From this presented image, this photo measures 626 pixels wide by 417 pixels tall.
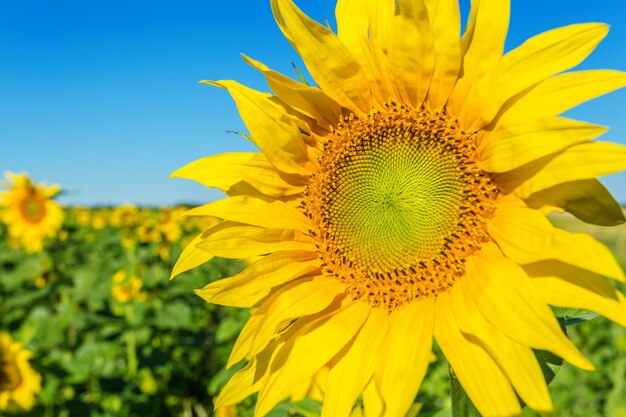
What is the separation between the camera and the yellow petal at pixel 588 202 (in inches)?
47.0

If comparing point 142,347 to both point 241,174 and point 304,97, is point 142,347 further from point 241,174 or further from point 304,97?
point 304,97

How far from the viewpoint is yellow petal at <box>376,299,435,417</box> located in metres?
1.34

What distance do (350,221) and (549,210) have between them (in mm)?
566

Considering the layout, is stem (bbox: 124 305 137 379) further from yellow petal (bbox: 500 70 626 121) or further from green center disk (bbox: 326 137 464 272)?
yellow petal (bbox: 500 70 626 121)

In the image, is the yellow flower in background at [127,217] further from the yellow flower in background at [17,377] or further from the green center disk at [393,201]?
the green center disk at [393,201]

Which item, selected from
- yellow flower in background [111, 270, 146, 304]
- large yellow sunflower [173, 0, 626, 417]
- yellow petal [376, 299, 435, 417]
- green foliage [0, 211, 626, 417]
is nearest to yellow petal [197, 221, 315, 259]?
large yellow sunflower [173, 0, 626, 417]

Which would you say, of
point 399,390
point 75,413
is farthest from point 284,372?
point 75,413

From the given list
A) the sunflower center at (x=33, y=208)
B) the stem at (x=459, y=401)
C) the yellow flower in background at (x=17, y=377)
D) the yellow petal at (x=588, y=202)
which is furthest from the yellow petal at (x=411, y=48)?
the sunflower center at (x=33, y=208)

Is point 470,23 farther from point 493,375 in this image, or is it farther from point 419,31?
point 493,375

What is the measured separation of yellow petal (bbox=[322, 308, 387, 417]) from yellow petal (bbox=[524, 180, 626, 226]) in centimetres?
53

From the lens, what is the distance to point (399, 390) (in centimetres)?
135

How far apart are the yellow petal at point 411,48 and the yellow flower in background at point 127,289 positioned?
639 centimetres

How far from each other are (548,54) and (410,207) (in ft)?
1.65

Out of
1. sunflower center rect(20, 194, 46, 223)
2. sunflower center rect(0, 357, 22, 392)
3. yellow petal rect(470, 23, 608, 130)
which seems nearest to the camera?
yellow petal rect(470, 23, 608, 130)
